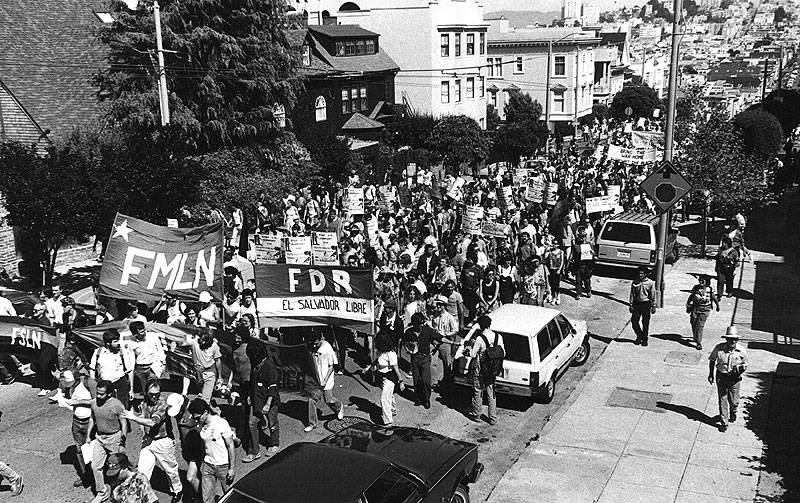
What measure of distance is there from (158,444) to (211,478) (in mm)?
771

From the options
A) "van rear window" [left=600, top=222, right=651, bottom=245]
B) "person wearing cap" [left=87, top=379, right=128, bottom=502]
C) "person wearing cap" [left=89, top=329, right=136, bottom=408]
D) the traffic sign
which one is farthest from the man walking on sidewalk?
"person wearing cap" [left=87, top=379, right=128, bottom=502]

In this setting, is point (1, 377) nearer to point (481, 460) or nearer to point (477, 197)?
point (481, 460)

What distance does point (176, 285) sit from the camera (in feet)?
48.8

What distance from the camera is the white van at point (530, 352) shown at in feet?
45.1

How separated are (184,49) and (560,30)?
65941mm

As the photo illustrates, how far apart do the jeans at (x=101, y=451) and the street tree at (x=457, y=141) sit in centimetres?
3842

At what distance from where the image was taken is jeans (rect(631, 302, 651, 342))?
1720 centimetres

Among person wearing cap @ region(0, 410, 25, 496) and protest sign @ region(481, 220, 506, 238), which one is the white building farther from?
person wearing cap @ region(0, 410, 25, 496)

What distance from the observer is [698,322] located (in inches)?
667

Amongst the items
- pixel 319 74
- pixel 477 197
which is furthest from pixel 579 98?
pixel 477 197

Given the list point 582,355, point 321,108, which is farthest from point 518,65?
point 582,355

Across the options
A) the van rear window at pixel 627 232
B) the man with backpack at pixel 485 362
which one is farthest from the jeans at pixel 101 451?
the van rear window at pixel 627 232

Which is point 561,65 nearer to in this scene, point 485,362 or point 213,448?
point 485,362

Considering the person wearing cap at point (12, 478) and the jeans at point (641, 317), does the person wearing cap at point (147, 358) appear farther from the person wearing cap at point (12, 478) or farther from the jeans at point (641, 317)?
the jeans at point (641, 317)
